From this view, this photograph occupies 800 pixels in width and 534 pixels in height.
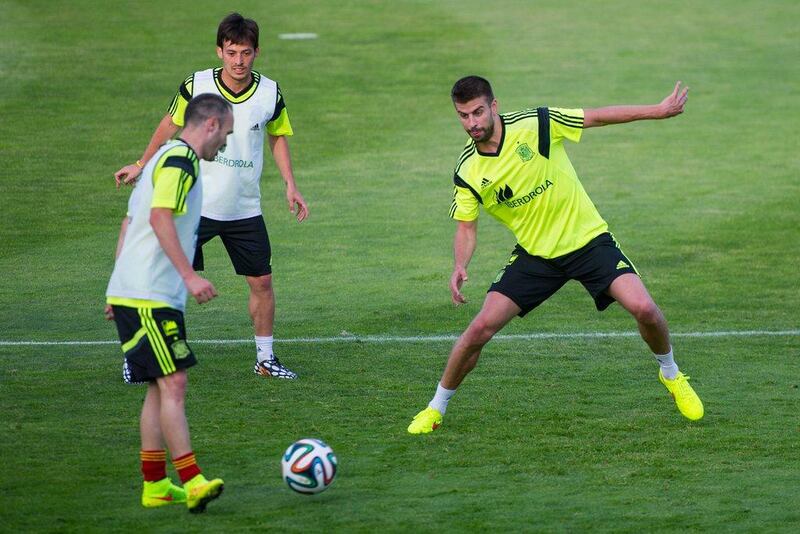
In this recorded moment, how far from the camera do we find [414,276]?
13781mm

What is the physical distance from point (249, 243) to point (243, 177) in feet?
1.61

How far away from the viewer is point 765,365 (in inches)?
405

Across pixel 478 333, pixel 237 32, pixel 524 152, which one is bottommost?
pixel 478 333

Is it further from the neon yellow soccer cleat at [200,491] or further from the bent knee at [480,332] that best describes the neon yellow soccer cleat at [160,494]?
the bent knee at [480,332]

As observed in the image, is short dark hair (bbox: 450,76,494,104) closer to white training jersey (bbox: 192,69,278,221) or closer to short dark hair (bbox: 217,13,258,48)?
short dark hair (bbox: 217,13,258,48)

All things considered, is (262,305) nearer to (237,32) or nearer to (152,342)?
(237,32)

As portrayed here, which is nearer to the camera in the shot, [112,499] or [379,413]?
[112,499]

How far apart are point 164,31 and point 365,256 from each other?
40.1ft

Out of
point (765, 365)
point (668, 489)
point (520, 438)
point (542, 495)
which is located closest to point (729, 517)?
point (668, 489)

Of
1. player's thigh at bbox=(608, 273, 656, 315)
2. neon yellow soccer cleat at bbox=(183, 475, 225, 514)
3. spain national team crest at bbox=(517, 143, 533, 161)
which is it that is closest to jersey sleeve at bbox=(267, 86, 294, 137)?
spain national team crest at bbox=(517, 143, 533, 161)

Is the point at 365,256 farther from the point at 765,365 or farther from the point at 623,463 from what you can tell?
the point at 623,463

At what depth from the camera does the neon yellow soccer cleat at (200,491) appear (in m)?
6.94

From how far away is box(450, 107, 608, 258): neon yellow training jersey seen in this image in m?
8.59

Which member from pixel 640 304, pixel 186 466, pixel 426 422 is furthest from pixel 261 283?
pixel 186 466
